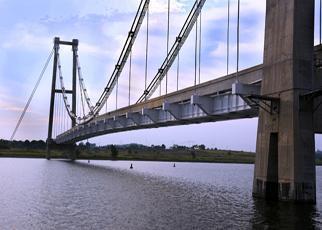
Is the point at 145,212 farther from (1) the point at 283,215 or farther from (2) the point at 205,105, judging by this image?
(2) the point at 205,105

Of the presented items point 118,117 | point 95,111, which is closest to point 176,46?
point 118,117

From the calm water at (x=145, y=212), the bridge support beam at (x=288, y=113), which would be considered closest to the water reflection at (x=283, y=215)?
the calm water at (x=145, y=212)

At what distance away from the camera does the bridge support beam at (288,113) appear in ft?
107

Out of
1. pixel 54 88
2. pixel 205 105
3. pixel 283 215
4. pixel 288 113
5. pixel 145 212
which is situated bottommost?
pixel 145 212

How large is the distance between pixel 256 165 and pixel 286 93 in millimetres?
5697

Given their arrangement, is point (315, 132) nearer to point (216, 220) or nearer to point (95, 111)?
point (216, 220)

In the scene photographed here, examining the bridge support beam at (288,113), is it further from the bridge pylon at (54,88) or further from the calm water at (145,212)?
the bridge pylon at (54,88)

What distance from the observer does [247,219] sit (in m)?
26.5

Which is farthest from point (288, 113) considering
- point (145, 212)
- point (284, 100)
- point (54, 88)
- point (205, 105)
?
point (54, 88)

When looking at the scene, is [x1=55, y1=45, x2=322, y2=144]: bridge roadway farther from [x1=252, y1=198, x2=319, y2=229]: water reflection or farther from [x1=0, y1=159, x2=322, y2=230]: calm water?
[x1=0, y1=159, x2=322, y2=230]: calm water

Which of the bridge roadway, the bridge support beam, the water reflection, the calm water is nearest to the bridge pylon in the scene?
the bridge roadway

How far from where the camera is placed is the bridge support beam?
32.5m

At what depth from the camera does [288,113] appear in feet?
108

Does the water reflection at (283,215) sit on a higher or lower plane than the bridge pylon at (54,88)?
lower
